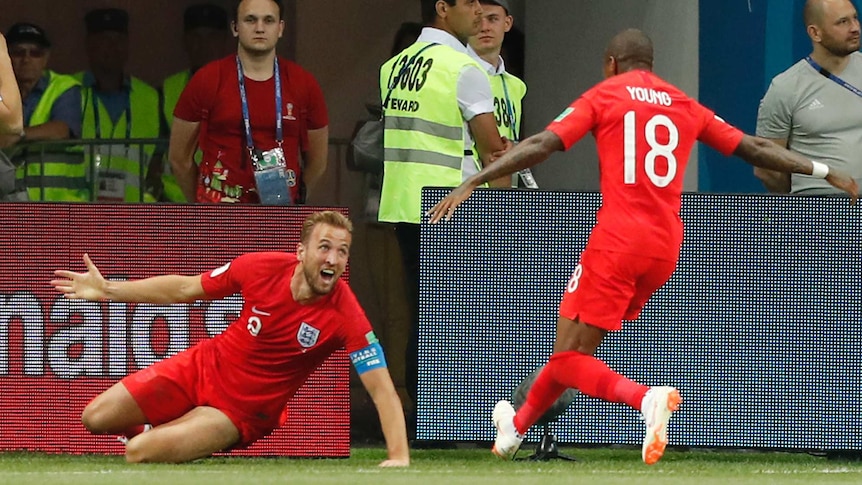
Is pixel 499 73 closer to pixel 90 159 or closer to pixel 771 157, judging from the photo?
pixel 771 157

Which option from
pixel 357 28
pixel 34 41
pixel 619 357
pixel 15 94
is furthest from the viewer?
pixel 357 28

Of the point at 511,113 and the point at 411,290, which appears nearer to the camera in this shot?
the point at 411,290

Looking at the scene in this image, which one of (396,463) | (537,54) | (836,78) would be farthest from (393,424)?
(537,54)

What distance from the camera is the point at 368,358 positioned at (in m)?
9.13

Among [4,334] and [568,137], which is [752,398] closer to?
[568,137]

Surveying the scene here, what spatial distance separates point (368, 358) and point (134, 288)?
114cm

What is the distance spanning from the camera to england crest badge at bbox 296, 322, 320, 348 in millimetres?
9297

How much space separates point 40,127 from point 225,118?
7.75 feet

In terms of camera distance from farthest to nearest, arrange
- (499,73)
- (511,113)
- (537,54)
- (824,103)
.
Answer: (537,54) < (499,73) < (511,113) < (824,103)

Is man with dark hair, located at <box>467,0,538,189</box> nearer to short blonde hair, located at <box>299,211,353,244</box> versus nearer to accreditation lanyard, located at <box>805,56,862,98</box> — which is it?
short blonde hair, located at <box>299,211,353,244</box>

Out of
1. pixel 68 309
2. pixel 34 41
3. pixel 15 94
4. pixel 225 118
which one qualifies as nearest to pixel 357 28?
pixel 34 41

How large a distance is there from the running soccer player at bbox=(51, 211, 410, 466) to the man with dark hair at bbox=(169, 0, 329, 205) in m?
1.17

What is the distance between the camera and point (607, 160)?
9000 millimetres

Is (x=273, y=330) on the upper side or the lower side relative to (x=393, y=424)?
upper
